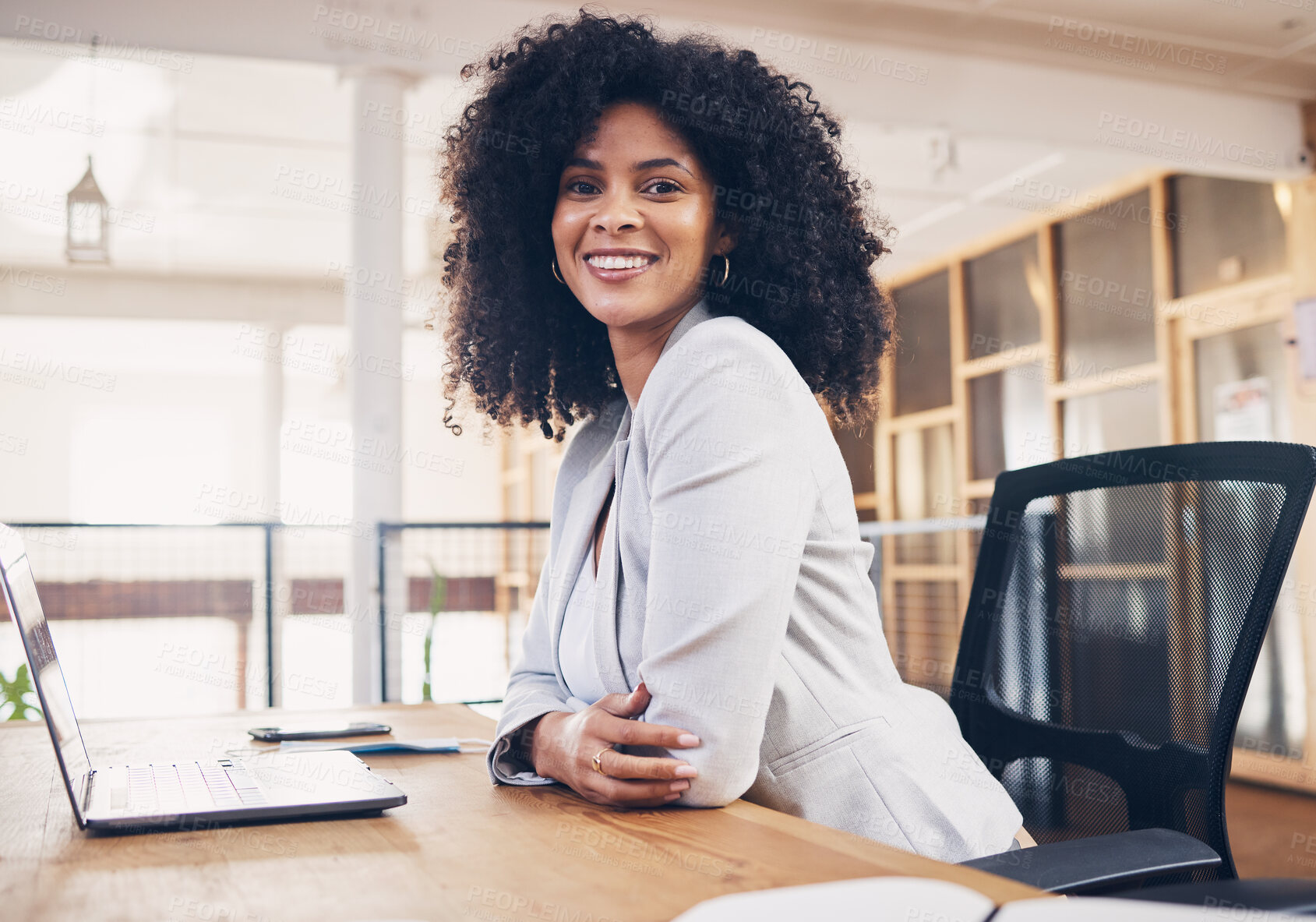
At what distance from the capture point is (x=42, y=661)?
0.84 m

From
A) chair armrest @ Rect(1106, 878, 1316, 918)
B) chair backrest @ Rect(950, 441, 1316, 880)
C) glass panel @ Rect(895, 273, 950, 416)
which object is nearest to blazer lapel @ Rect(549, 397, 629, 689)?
chair backrest @ Rect(950, 441, 1316, 880)

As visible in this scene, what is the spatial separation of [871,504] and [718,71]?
5.98 m

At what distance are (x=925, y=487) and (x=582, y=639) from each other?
5.59 meters

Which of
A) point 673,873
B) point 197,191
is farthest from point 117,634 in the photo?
point 673,873

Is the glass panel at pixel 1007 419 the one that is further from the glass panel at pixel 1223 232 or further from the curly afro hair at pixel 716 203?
the curly afro hair at pixel 716 203

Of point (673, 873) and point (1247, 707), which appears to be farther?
point (1247, 707)

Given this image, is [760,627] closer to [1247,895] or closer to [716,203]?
[1247,895]

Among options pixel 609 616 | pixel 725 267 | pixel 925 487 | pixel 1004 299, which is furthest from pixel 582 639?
pixel 925 487

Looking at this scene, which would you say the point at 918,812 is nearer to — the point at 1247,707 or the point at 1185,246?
the point at 1247,707

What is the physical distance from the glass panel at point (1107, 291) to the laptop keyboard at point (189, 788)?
473 cm

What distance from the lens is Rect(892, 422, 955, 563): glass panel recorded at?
6.18 m

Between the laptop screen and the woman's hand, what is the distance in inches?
15.1

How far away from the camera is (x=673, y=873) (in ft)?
2.18

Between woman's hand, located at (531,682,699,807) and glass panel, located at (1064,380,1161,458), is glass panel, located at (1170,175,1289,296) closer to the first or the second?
glass panel, located at (1064,380,1161,458)
